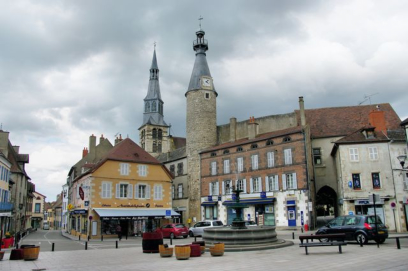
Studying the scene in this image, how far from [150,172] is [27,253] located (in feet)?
66.9

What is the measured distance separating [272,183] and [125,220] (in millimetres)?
13863

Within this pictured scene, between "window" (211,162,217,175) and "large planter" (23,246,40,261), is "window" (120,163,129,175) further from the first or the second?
"large planter" (23,246,40,261)

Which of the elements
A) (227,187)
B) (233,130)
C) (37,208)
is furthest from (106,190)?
(37,208)

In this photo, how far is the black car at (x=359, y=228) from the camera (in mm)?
15812

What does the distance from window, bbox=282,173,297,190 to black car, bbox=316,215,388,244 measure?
14280mm

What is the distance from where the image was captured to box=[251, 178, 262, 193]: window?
34.3 metres

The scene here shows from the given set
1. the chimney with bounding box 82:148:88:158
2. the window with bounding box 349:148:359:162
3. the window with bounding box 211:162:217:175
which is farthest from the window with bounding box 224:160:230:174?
the chimney with bounding box 82:148:88:158

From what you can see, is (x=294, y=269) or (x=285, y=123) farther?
(x=285, y=123)

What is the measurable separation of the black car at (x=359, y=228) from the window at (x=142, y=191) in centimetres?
1910

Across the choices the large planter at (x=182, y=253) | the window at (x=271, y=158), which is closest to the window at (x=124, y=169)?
the window at (x=271, y=158)

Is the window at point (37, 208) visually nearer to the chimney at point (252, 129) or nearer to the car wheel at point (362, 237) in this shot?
the chimney at point (252, 129)

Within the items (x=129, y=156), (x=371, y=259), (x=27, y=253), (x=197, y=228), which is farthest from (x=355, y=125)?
(x=27, y=253)

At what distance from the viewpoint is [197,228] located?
87.8 feet

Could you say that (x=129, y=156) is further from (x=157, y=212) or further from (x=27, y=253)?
(x=27, y=253)
